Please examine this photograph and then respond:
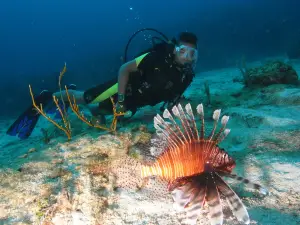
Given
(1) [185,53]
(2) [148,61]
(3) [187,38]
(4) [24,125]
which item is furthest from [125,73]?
(4) [24,125]

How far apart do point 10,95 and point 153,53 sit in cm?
1306

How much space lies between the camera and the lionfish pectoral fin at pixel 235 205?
1.55m

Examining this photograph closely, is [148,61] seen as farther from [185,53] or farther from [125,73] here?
[185,53]

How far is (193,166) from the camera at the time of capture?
1951mm

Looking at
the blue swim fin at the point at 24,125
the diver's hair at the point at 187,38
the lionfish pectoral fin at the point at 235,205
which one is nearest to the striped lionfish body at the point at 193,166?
the lionfish pectoral fin at the point at 235,205

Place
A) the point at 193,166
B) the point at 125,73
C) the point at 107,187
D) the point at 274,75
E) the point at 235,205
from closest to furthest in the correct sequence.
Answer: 1. the point at 235,205
2. the point at 193,166
3. the point at 107,187
4. the point at 125,73
5. the point at 274,75

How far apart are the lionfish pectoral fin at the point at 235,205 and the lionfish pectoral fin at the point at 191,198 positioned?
15 cm

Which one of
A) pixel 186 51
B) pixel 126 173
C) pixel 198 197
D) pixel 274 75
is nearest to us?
pixel 198 197

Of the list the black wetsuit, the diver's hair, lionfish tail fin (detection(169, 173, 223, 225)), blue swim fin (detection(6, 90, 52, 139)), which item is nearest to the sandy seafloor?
lionfish tail fin (detection(169, 173, 223, 225))

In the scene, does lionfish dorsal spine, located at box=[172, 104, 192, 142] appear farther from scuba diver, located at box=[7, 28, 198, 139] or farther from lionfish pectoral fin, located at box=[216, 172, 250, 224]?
scuba diver, located at box=[7, 28, 198, 139]

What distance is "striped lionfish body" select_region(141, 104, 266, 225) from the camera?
174 centimetres

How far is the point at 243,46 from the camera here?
22234 millimetres

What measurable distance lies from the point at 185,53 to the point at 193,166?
2353 mm

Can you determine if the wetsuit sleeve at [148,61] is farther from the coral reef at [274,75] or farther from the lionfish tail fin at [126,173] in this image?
the coral reef at [274,75]
